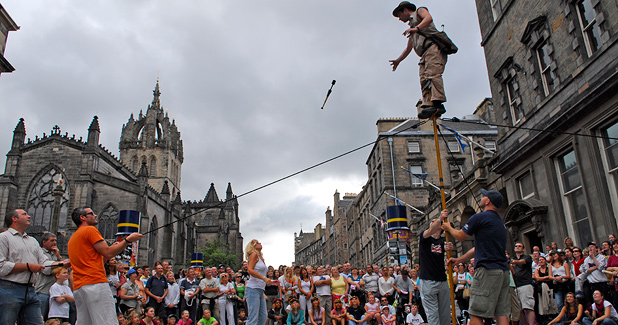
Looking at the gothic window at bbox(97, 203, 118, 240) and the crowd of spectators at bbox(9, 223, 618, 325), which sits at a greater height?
the gothic window at bbox(97, 203, 118, 240)

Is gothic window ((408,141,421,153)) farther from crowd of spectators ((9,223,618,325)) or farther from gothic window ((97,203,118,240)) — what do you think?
gothic window ((97,203,118,240))

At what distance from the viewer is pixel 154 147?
251 feet

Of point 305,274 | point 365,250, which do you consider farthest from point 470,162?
point 305,274

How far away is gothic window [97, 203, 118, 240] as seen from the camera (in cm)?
4309

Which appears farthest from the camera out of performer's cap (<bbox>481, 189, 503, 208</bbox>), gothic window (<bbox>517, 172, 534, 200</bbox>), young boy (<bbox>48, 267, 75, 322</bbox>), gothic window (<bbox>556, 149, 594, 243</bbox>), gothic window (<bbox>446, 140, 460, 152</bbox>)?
gothic window (<bbox>446, 140, 460, 152</bbox>)

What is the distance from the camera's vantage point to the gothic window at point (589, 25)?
12.9 metres

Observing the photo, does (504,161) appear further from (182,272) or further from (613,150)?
(182,272)

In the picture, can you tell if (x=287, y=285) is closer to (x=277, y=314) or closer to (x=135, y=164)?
(x=277, y=314)

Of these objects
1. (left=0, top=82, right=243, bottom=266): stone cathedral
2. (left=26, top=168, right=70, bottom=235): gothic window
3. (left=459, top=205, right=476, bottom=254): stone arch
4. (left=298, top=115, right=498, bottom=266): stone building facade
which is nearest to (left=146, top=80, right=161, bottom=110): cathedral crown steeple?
(left=0, top=82, right=243, bottom=266): stone cathedral

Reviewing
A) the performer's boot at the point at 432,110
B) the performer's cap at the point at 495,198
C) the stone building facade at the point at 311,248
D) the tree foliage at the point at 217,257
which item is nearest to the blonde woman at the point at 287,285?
the performer's boot at the point at 432,110

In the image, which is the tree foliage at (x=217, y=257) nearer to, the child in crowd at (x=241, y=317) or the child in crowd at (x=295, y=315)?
the child in crowd at (x=241, y=317)

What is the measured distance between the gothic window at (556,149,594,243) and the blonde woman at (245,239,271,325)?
10.3 m

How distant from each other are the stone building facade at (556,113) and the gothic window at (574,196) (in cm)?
3

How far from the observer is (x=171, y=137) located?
78938mm
